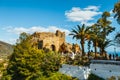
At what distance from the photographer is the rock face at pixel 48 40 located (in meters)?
65.4

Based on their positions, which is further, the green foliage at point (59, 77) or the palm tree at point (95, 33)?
the palm tree at point (95, 33)

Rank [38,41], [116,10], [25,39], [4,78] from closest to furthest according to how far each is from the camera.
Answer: [116,10] → [4,78] → [25,39] → [38,41]

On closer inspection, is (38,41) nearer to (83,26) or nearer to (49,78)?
(83,26)

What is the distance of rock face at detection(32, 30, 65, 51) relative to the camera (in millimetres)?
65387

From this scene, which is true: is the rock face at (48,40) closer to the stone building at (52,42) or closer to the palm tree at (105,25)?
the stone building at (52,42)

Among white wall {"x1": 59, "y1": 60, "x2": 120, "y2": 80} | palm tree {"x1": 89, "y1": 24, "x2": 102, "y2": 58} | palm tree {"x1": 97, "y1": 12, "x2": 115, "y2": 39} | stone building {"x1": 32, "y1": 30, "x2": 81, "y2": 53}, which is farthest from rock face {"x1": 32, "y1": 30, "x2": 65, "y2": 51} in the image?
white wall {"x1": 59, "y1": 60, "x2": 120, "y2": 80}

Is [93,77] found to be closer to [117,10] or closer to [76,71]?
[76,71]

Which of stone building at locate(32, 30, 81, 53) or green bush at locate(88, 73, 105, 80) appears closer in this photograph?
green bush at locate(88, 73, 105, 80)

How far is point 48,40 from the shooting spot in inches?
2618

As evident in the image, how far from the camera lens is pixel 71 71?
44438 millimetres

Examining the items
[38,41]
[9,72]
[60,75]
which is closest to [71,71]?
[60,75]

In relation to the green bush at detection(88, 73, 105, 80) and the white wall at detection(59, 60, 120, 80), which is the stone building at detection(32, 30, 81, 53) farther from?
the green bush at detection(88, 73, 105, 80)

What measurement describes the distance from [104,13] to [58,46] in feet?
62.2

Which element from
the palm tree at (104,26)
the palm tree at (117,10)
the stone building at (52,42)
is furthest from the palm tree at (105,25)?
the stone building at (52,42)
